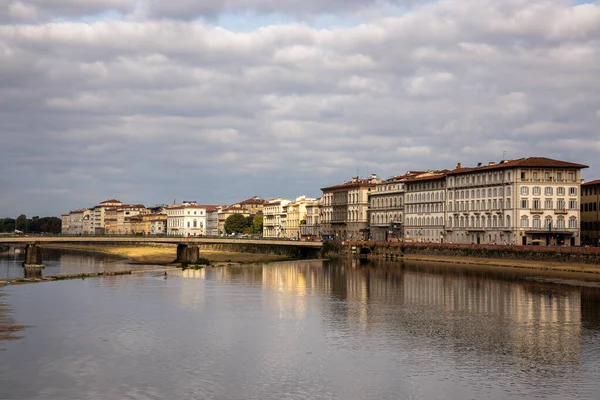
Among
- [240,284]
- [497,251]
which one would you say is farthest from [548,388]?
[497,251]

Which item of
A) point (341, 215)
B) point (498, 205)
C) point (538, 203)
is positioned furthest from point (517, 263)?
point (341, 215)

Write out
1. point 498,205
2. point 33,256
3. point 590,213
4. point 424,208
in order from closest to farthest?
1. point 33,256
2. point 498,205
3. point 590,213
4. point 424,208

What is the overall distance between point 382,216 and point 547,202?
167 ft

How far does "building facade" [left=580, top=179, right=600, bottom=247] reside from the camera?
118 meters

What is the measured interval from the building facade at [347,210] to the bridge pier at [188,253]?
53288 mm

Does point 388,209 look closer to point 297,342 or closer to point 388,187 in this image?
point 388,187

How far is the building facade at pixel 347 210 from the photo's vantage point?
170 m

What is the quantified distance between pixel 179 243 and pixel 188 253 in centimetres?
353

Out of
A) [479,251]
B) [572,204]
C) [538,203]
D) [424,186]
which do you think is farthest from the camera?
[424,186]

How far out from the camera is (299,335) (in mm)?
45531

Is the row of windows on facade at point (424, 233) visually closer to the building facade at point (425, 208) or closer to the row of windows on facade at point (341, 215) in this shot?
the building facade at point (425, 208)

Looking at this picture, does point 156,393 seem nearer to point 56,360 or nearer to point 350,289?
point 56,360

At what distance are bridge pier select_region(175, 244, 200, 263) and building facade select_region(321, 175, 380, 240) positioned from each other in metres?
53.3

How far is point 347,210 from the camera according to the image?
177250 mm
